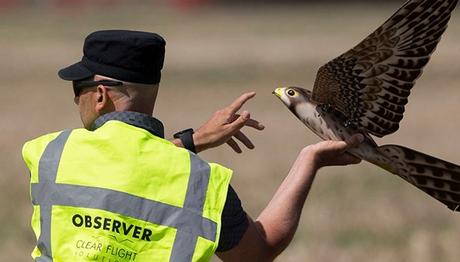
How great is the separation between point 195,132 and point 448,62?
2325 centimetres

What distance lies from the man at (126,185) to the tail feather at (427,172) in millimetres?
154

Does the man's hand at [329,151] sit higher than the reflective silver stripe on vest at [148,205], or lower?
higher

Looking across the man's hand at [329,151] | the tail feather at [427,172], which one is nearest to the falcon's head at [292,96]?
the man's hand at [329,151]

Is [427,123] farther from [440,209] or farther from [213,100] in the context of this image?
[440,209]

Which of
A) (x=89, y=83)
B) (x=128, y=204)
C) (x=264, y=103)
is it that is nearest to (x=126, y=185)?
(x=128, y=204)

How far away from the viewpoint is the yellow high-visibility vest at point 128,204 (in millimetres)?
4945

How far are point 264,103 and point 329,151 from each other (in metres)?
17.0

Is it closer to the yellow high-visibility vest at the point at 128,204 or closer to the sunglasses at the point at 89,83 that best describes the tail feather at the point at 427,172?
the yellow high-visibility vest at the point at 128,204

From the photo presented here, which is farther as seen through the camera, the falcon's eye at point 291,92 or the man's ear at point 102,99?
the falcon's eye at point 291,92

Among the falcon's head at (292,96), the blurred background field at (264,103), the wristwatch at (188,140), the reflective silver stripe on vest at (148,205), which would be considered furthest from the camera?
the blurred background field at (264,103)

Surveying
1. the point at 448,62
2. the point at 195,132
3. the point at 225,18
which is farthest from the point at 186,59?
the point at 195,132

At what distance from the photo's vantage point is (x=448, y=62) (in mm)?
28578

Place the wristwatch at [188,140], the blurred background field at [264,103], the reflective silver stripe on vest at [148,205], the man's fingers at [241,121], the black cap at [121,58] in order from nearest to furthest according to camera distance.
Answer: the reflective silver stripe on vest at [148,205]
the black cap at [121,58]
the man's fingers at [241,121]
the wristwatch at [188,140]
the blurred background field at [264,103]

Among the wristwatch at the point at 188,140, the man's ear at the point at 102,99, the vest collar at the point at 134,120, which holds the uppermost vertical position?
Result: the man's ear at the point at 102,99
